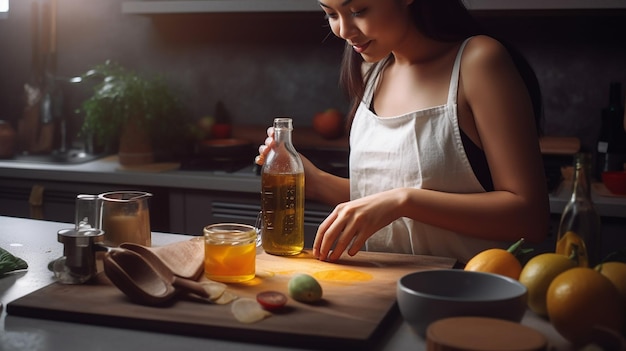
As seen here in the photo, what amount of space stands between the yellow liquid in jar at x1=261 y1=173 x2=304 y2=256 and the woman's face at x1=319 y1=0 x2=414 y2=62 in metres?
0.31

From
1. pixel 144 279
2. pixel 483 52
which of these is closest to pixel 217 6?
pixel 483 52

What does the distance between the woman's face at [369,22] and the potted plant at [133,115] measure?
1.58 m

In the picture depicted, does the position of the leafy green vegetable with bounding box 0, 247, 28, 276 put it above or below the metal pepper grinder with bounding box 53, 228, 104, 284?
below

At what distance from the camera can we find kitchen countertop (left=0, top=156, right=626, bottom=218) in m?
2.53

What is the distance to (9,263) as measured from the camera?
1.42 metres

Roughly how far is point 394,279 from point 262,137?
197cm

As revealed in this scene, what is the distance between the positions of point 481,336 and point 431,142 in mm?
Result: 824

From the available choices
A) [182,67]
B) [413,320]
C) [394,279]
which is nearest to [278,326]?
[413,320]

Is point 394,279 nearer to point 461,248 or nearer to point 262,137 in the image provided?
point 461,248

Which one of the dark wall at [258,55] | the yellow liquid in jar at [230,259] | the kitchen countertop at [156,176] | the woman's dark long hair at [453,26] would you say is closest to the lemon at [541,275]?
the yellow liquid in jar at [230,259]

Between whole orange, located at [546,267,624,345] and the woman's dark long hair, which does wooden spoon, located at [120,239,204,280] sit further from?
the woman's dark long hair

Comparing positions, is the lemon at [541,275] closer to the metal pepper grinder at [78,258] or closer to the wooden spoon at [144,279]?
the wooden spoon at [144,279]

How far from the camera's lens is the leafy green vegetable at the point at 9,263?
1.41 metres

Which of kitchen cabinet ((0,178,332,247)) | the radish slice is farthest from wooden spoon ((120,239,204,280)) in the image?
kitchen cabinet ((0,178,332,247))
